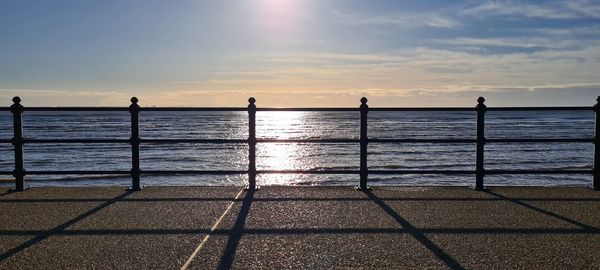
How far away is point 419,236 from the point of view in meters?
5.29

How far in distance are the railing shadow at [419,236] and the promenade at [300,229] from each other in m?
0.01

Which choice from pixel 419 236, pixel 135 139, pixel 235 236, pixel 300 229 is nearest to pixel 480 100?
pixel 419 236

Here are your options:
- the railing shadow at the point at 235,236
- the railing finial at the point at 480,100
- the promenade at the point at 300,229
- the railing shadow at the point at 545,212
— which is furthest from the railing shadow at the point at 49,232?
the railing finial at the point at 480,100

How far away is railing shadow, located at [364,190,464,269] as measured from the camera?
4469mm

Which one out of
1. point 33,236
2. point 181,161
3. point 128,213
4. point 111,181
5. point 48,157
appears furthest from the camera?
point 48,157

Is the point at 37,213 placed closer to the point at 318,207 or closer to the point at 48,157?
the point at 318,207

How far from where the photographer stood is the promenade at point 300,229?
4.51 metres

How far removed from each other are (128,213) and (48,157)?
2286cm

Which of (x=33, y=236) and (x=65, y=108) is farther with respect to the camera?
(x=65, y=108)

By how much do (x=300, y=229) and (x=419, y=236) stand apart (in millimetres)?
1114

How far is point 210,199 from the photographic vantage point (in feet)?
24.1

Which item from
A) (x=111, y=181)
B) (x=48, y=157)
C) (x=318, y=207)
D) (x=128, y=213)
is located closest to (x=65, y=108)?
(x=128, y=213)

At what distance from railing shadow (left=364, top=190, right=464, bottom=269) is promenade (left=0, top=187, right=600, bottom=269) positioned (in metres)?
0.01

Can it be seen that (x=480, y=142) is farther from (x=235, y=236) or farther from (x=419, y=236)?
(x=235, y=236)
